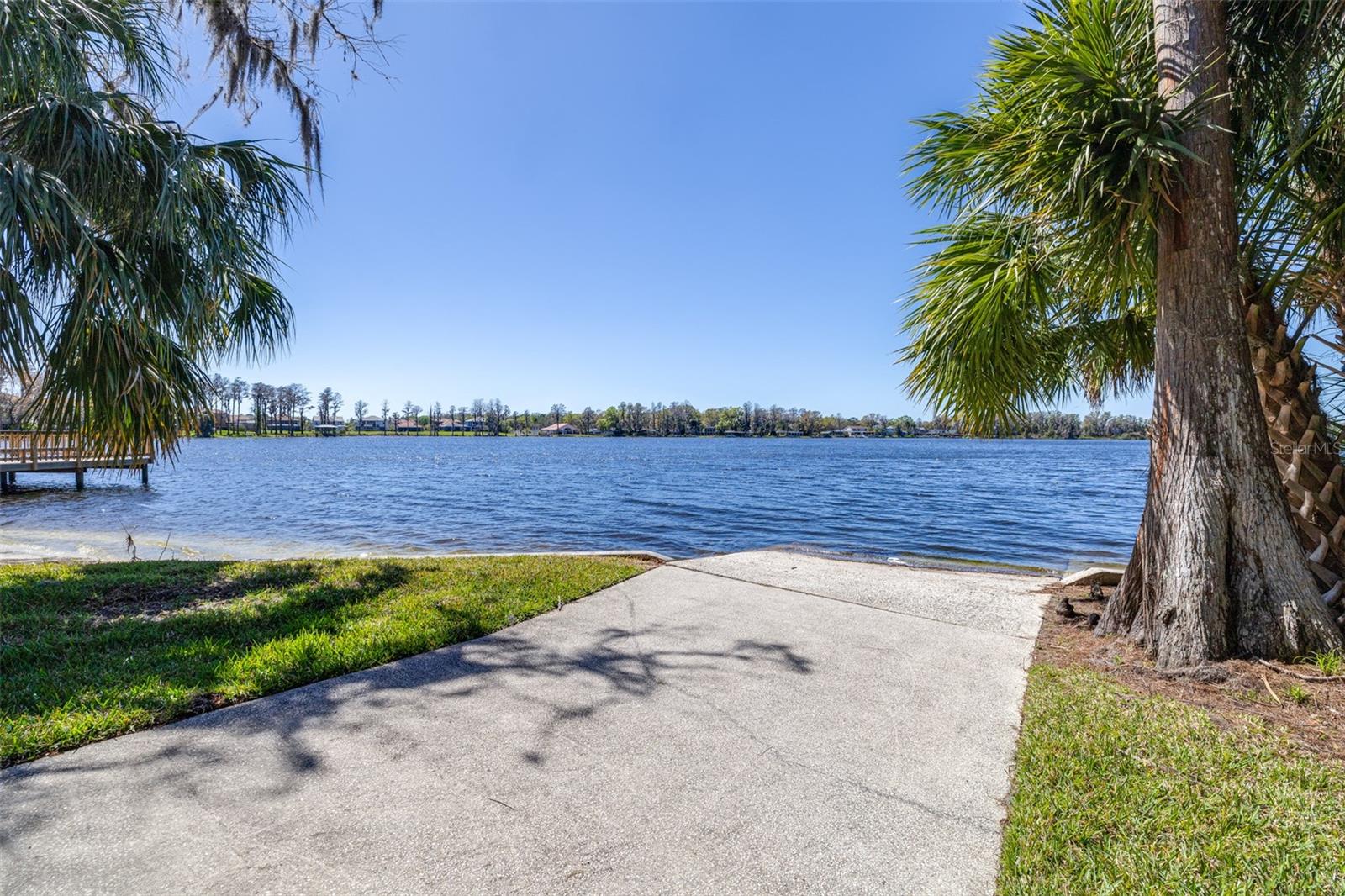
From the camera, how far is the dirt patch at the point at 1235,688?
3.29 meters

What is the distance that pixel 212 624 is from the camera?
480 centimetres

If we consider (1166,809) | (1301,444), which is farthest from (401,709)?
(1301,444)

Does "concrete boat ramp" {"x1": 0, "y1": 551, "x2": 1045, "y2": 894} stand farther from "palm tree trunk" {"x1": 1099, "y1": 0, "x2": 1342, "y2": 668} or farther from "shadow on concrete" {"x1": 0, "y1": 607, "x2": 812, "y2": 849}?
"palm tree trunk" {"x1": 1099, "y1": 0, "x2": 1342, "y2": 668}

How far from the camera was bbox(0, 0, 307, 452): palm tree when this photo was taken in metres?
4.54

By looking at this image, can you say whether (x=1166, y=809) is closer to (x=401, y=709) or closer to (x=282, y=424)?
(x=401, y=709)

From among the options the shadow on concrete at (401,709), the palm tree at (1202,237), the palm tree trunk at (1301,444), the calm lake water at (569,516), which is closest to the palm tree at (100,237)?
the calm lake water at (569,516)

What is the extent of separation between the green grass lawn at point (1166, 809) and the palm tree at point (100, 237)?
6.93m

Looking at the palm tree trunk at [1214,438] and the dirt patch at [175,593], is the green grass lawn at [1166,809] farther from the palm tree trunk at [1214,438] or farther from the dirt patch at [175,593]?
the dirt patch at [175,593]

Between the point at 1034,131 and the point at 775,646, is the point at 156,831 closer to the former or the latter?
the point at 775,646

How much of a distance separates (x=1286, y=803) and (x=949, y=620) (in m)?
2.91

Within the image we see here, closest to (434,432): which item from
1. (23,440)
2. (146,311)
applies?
(23,440)

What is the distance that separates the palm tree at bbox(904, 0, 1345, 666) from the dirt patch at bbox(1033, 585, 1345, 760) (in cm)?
19

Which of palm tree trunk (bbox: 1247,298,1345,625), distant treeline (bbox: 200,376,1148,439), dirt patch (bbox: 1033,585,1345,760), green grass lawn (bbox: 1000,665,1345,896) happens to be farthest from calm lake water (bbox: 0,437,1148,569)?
distant treeline (bbox: 200,376,1148,439)

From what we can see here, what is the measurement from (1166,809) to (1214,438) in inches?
113
